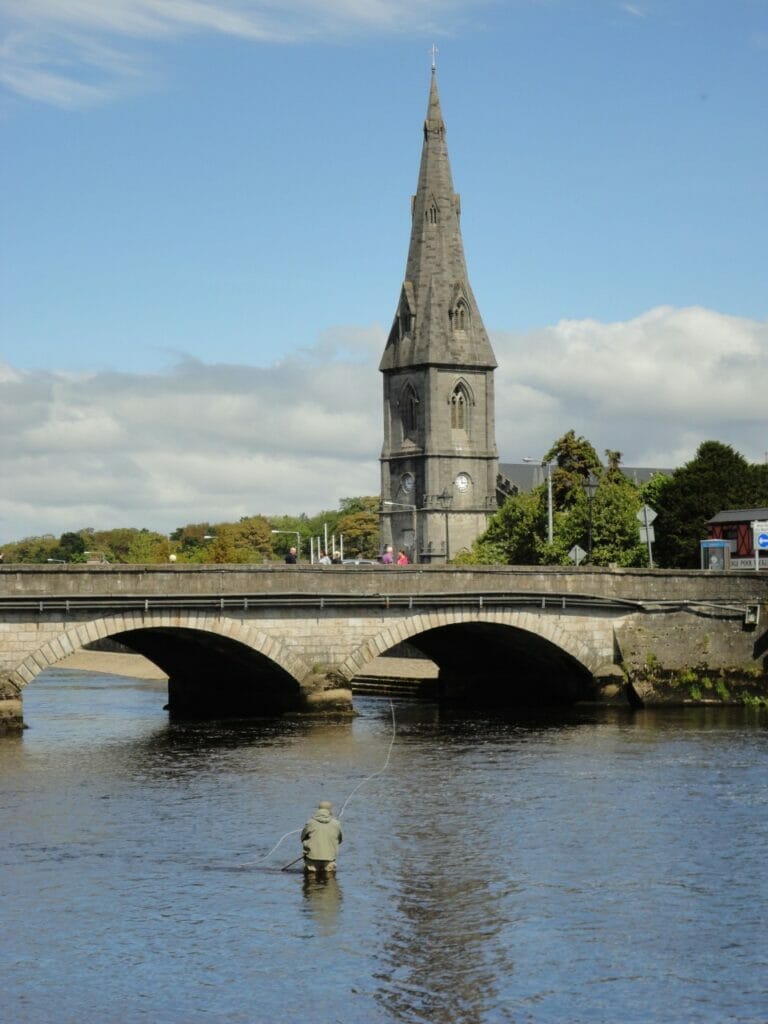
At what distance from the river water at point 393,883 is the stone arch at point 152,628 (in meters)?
2.67

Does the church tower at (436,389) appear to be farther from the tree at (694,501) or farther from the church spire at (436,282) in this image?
the tree at (694,501)

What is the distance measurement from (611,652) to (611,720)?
4.87m

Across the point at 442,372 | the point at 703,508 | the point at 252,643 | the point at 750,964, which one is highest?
the point at 442,372

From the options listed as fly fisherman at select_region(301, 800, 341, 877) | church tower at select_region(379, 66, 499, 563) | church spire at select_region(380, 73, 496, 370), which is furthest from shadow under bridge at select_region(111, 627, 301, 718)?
church spire at select_region(380, 73, 496, 370)

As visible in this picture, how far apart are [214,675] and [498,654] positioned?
39.0 ft

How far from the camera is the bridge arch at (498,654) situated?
59.8 meters

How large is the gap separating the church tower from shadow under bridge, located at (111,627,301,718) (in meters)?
96.2

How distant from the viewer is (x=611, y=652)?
209ft

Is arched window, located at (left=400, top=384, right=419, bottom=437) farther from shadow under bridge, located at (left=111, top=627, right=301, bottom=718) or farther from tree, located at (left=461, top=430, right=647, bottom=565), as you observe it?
shadow under bridge, located at (left=111, top=627, right=301, bottom=718)

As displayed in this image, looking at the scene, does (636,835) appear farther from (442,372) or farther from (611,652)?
(442,372)

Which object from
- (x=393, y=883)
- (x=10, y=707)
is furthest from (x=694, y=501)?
(x=393, y=883)

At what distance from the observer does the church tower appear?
546 feet

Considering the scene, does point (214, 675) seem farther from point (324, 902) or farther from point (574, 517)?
point (574, 517)

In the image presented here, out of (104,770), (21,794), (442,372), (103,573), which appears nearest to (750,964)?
(21,794)
